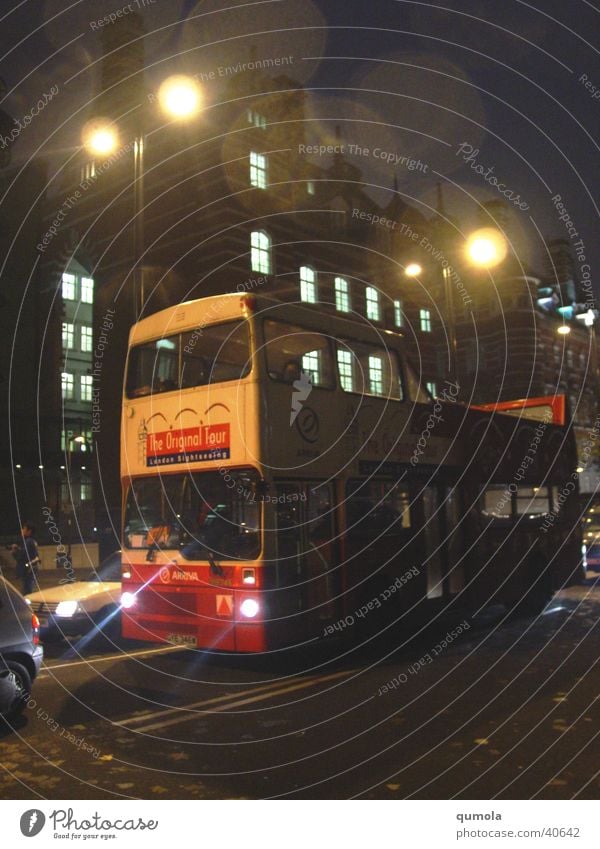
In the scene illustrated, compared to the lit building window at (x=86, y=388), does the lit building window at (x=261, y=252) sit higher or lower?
higher

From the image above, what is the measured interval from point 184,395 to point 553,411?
10494 mm

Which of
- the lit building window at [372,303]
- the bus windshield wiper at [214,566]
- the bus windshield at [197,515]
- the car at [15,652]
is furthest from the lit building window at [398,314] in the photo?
the car at [15,652]

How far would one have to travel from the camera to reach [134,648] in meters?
12.9

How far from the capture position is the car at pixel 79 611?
13.0m

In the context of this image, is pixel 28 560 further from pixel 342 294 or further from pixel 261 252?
pixel 342 294

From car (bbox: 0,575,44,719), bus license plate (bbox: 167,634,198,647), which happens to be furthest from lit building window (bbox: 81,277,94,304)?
car (bbox: 0,575,44,719)

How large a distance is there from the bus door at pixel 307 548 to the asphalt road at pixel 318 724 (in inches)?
40.6

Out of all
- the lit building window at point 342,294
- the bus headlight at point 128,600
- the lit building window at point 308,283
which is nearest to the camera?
the bus headlight at point 128,600

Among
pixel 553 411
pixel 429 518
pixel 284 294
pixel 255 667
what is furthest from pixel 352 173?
pixel 255 667

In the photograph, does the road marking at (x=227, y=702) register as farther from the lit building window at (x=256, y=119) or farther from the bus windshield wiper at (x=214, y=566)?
the lit building window at (x=256, y=119)

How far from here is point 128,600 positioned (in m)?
11.2

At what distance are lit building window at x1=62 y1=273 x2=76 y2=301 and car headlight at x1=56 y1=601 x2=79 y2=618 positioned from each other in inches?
1371
